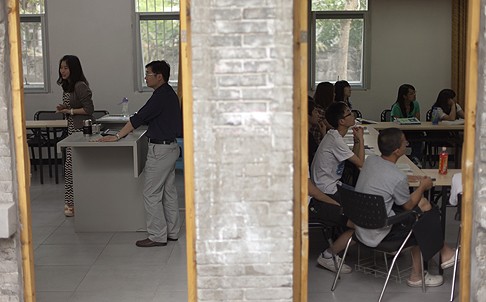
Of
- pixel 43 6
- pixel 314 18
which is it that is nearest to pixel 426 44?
pixel 314 18

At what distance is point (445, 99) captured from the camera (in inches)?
413

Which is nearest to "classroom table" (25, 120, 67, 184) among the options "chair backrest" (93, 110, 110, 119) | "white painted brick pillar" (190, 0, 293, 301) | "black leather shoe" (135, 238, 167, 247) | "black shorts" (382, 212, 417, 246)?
"chair backrest" (93, 110, 110, 119)

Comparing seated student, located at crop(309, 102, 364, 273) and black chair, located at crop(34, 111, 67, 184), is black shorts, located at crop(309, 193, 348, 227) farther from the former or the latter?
black chair, located at crop(34, 111, 67, 184)

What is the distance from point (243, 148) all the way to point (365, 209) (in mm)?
1565

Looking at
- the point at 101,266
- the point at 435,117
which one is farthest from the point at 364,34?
the point at 101,266

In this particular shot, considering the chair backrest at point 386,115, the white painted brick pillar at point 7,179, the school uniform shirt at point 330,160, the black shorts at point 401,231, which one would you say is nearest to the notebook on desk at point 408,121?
the chair backrest at point 386,115

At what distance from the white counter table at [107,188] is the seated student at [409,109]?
4286 mm

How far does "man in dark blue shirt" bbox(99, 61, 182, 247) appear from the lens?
7199 mm

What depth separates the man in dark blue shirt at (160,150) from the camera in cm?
720

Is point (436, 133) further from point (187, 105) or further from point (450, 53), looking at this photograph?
point (187, 105)

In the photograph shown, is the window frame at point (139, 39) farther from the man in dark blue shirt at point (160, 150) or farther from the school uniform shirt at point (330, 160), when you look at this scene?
the school uniform shirt at point (330, 160)

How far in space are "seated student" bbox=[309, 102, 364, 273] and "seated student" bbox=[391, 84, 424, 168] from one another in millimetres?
3620

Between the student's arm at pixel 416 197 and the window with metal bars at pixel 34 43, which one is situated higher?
the window with metal bars at pixel 34 43

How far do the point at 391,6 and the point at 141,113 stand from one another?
606 cm
